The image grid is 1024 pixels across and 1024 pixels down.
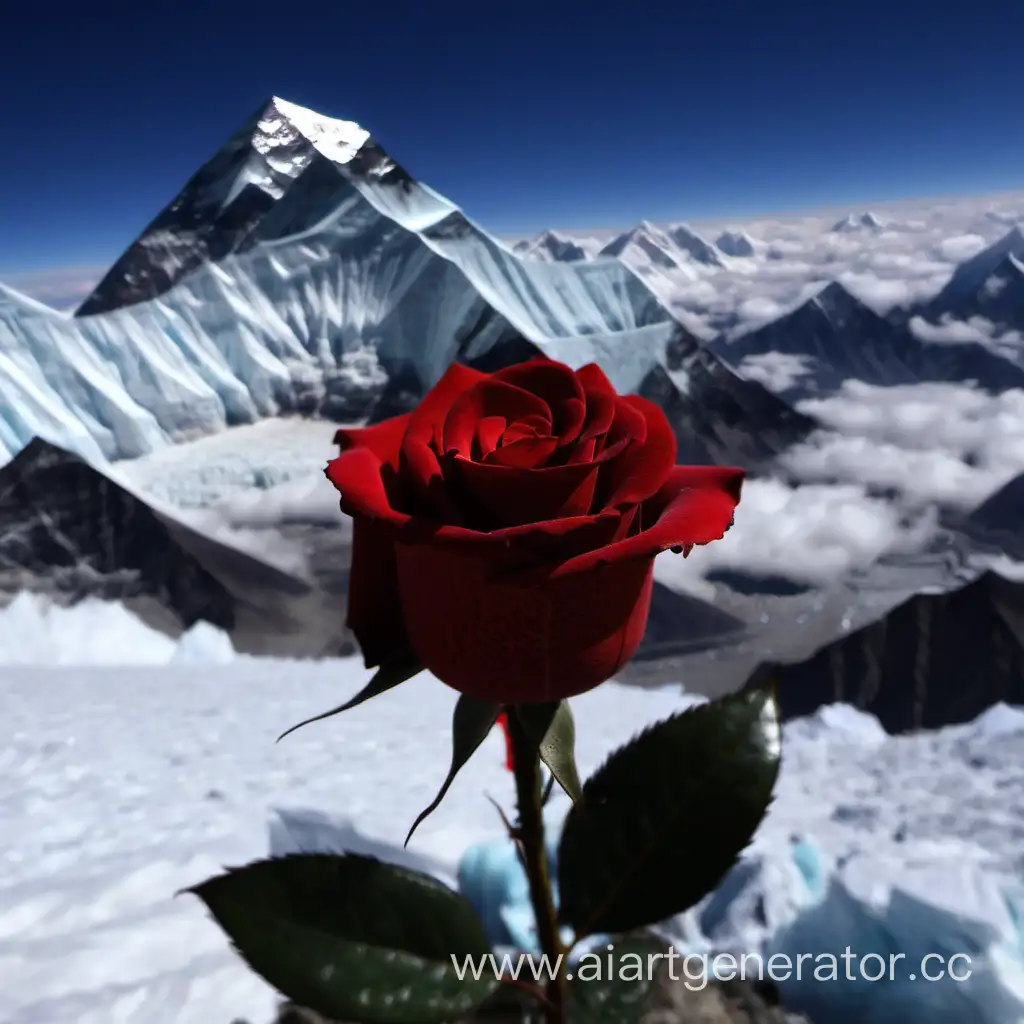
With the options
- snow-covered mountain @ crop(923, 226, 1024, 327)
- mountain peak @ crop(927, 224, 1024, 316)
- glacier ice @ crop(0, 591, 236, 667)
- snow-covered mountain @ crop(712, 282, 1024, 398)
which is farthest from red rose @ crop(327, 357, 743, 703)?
mountain peak @ crop(927, 224, 1024, 316)

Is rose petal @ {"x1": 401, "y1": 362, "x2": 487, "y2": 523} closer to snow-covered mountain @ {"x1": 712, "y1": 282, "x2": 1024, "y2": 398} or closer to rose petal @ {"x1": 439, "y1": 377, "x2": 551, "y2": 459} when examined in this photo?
rose petal @ {"x1": 439, "y1": 377, "x2": 551, "y2": 459}

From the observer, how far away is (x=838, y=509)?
50.6m

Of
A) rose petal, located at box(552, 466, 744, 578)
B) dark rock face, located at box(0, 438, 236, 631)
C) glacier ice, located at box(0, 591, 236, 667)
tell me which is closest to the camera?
rose petal, located at box(552, 466, 744, 578)

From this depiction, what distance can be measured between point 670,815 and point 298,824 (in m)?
1.70

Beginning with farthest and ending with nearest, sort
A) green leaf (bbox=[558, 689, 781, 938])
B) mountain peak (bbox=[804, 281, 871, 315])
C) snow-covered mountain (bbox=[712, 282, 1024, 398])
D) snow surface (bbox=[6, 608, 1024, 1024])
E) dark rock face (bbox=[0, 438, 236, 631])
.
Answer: mountain peak (bbox=[804, 281, 871, 315]), snow-covered mountain (bbox=[712, 282, 1024, 398]), dark rock face (bbox=[0, 438, 236, 631]), snow surface (bbox=[6, 608, 1024, 1024]), green leaf (bbox=[558, 689, 781, 938])

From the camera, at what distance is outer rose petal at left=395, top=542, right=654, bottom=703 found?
308 mm

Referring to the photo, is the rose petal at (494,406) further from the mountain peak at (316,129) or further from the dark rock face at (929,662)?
the mountain peak at (316,129)

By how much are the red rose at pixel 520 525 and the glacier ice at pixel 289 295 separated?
1002 inches

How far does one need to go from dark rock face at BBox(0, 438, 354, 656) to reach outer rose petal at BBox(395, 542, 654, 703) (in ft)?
60.0

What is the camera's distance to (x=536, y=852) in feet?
1.20

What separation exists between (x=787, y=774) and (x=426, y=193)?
97.9 feet

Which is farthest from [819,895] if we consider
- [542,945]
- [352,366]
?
[352,366]

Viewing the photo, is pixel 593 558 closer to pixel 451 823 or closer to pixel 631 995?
pixel 631 995

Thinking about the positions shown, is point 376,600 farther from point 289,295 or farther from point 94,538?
point 289,295
